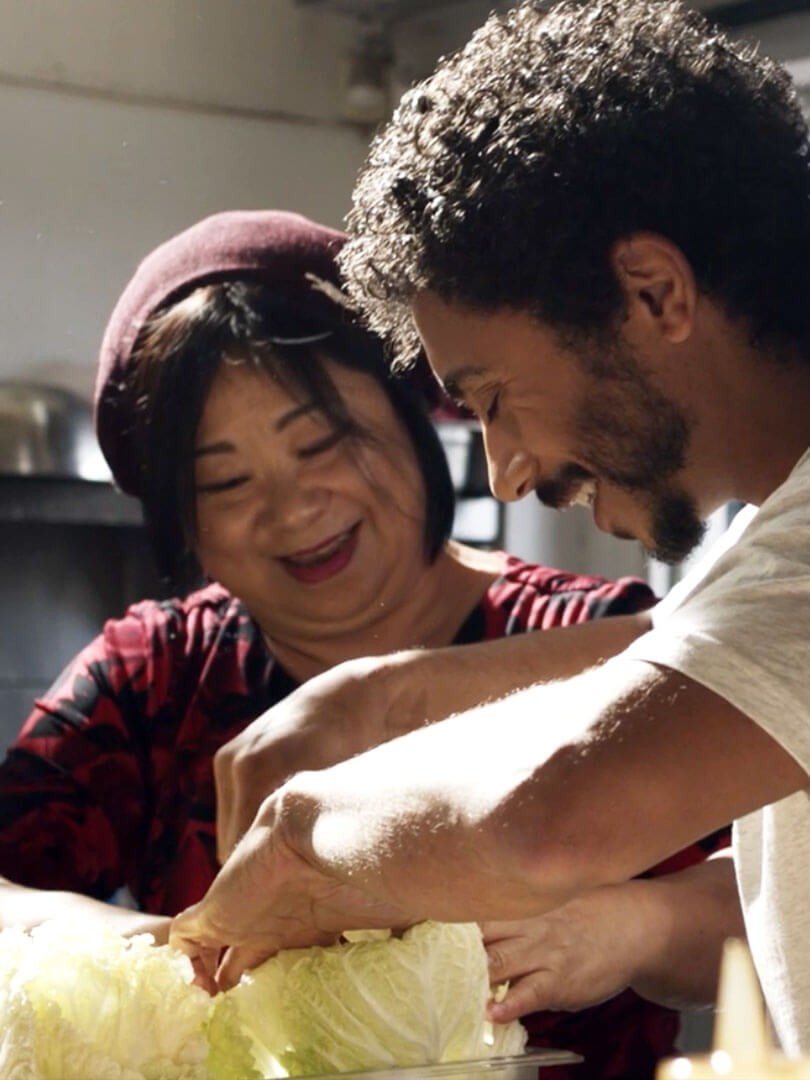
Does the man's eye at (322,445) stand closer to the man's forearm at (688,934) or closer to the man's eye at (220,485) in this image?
the man's eye at (220,485)

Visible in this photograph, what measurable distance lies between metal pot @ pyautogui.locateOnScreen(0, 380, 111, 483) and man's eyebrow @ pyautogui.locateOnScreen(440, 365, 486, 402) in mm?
1528

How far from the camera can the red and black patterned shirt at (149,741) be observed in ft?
5.99

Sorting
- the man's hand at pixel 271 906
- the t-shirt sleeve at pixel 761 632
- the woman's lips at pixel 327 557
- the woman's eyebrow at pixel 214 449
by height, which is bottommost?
the man's hand at pixel 271 906

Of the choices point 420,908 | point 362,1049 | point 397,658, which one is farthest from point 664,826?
point 397,658

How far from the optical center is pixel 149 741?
6.18 feet

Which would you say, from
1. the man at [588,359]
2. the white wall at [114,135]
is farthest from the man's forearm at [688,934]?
the white wall at [114,135]

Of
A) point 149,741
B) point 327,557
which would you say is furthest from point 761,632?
point 149,741

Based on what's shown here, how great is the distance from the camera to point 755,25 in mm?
2631

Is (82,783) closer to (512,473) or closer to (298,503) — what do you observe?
(298,503)

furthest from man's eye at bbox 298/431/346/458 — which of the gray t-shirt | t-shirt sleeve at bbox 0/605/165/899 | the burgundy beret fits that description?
the gray t-shirt

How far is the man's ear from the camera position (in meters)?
1.16

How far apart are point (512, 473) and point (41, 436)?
5.05ft

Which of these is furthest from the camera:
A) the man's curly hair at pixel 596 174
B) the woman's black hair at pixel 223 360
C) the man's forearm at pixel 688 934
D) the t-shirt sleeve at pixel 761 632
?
the woman's black hair at pixel 223 360

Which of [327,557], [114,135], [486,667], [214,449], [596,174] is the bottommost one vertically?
[486,667]
